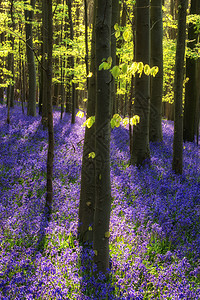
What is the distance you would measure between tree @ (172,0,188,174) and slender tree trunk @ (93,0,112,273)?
14.5 ft

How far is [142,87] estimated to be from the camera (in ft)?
25.1

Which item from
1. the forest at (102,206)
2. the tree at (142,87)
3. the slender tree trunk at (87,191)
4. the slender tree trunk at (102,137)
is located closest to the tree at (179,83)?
the forest at (102,206)

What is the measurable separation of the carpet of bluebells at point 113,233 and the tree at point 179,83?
0.56 m

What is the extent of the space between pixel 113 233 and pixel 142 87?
15.0 feet

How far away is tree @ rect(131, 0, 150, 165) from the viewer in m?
7.56

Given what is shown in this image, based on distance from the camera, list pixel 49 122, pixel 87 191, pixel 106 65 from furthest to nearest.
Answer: pixel 49 122, pixel 87 191, pixel 106 65

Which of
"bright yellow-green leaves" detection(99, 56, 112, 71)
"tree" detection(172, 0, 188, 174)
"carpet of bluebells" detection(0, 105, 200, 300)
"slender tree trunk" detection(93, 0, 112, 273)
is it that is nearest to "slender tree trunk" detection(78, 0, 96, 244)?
"carpet of bluebells" detection(0, 105, 200, 300)

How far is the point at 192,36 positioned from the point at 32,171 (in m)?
9.34

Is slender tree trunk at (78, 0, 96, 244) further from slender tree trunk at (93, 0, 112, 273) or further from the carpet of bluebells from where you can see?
slender tree trunk at (93, 0, 112, 273)

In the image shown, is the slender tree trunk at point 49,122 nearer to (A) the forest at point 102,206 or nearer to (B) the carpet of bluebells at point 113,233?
(A) the forest at point 102,206

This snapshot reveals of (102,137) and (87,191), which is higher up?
(102,137)

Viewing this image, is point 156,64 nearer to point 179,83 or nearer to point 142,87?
point 142,87

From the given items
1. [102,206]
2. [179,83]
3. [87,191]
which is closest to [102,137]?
[102,206]

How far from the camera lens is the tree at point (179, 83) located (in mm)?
6746
